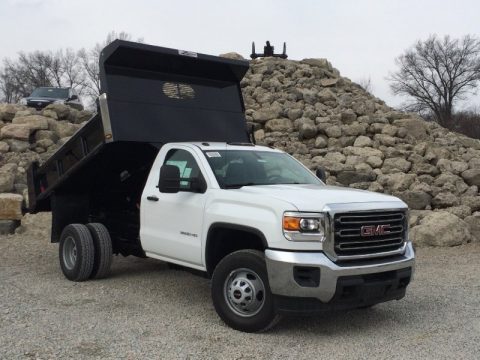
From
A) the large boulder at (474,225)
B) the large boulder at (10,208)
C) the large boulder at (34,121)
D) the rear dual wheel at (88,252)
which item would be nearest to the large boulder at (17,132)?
the large boulder at (34,121)

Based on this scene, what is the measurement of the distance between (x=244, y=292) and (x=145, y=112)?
321 centimetres

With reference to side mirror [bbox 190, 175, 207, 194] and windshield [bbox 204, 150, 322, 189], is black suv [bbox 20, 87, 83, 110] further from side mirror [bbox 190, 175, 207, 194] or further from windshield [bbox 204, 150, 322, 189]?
side mirror [bbox 190, 175, 207, 194]

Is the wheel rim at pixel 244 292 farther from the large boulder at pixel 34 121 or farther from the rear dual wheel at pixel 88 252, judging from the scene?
the large boulder at pixel 34 121

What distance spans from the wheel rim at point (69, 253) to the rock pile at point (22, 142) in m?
5.15

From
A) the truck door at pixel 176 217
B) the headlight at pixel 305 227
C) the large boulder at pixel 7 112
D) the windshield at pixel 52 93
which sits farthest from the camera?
the windshield at pixel 52 93

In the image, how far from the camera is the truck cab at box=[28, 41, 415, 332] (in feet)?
17.7

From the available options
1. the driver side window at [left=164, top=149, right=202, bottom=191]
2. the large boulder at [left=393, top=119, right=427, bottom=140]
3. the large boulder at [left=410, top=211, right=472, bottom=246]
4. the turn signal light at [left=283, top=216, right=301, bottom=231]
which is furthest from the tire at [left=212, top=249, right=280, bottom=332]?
the large boulder at [left=393, top=119, right=427, bottom=140]

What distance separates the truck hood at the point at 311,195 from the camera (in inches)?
215

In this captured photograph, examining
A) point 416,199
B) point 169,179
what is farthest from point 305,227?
point 416,199

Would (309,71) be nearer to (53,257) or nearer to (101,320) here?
(53,257)

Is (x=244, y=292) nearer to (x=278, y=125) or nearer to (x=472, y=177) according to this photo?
(x=472, y=177)

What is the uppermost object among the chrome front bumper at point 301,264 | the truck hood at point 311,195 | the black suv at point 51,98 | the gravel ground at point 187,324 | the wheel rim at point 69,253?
the black suv at point 51,98

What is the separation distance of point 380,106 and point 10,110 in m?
12.9

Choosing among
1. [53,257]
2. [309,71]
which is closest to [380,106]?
[309,71]
